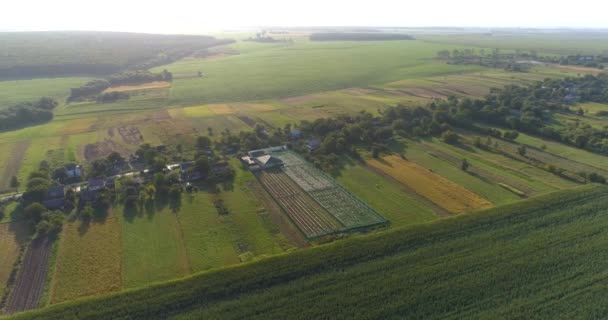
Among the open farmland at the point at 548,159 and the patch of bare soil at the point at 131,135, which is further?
the patch of bare soil at the point at 131,135

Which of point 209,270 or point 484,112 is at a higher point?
point 484,112

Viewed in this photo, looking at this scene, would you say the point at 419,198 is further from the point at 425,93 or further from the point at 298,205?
the point at 425,93

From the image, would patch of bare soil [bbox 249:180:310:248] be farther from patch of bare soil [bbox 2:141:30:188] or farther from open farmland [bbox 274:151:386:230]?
patch of bare soil [bbox 2:141:30:188]

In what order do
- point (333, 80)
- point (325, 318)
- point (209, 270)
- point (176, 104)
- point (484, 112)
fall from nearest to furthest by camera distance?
point (325, 318) < point (209, 270) < point (484, 112) < point (176, 104) < point (333, 80)

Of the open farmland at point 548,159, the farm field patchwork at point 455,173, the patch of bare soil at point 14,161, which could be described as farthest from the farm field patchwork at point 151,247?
the open farmland at point 548,159

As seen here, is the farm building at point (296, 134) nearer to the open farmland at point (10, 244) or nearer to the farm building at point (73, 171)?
the farm building at point (73, 171)

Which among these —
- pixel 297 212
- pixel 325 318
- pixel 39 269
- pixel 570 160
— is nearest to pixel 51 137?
pixel 39 269

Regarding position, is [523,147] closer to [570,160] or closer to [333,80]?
[570,160]
